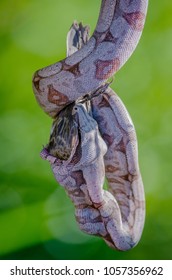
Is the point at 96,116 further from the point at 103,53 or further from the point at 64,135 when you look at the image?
the point at 103,53

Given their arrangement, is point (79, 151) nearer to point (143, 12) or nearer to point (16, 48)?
point (143, 12)

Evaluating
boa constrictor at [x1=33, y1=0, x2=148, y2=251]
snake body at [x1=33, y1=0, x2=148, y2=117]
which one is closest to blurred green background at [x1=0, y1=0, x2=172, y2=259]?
boa constrictor at [x1=33, y1=0, x2=148, y2=251]

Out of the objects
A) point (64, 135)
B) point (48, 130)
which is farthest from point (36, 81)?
point (48, 130)

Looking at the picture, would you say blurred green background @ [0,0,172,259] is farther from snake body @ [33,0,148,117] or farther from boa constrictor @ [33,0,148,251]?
snake body @ [33,0,148,117]

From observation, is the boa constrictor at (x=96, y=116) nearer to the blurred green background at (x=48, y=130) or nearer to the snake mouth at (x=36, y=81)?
the snake mouth at (x=36, y=81)
